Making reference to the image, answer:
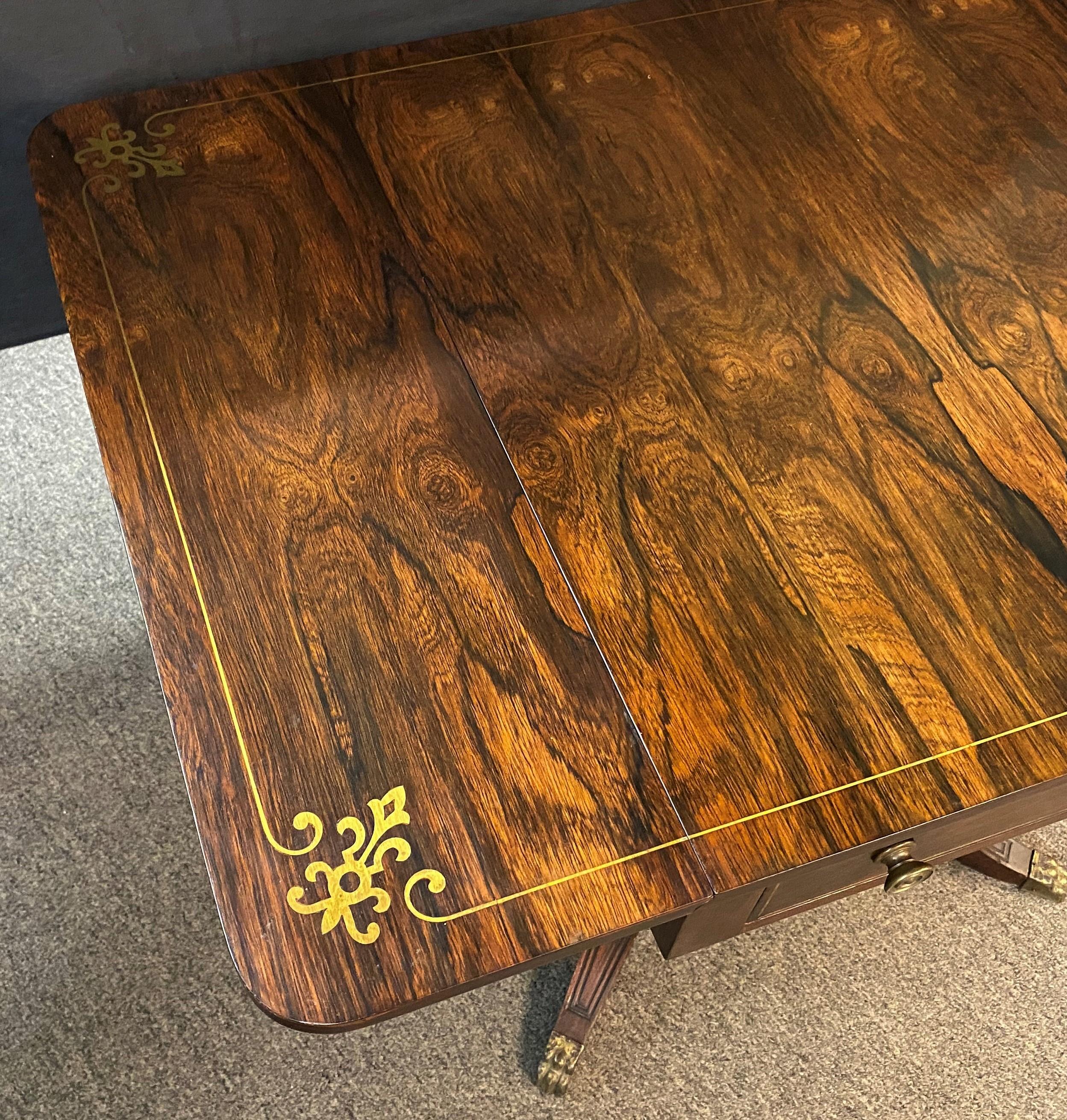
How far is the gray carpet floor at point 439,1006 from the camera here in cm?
129

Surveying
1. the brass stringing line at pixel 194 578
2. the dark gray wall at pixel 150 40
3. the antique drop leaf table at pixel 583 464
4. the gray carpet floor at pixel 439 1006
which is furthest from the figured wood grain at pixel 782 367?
the gray carpet floor at pixel 439 1006

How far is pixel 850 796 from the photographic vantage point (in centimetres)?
77

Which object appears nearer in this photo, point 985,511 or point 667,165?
point 985,511

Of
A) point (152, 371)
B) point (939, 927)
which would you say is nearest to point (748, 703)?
point (152, 371)

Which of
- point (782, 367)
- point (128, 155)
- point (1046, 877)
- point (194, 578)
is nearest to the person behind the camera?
point (194, 578)

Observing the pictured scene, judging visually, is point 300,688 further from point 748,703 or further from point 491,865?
point 748,703

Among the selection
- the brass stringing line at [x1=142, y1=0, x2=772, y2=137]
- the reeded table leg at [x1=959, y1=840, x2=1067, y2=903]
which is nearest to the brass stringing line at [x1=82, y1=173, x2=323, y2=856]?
the brass stringing line at [x1=142, y1=0, x2=772, y2=137]

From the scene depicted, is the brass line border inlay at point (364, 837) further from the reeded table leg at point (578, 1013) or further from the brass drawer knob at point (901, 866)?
the reeded table leg at point (578, 1013)

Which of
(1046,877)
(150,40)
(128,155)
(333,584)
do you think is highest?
(150,40)

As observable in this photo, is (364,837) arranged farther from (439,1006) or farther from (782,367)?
(439,1006)

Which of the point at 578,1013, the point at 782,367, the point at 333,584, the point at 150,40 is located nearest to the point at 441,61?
the point at 150,40

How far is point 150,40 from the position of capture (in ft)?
3.86

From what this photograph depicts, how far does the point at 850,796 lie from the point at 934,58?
2.93ft

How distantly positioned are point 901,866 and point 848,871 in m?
0.04
